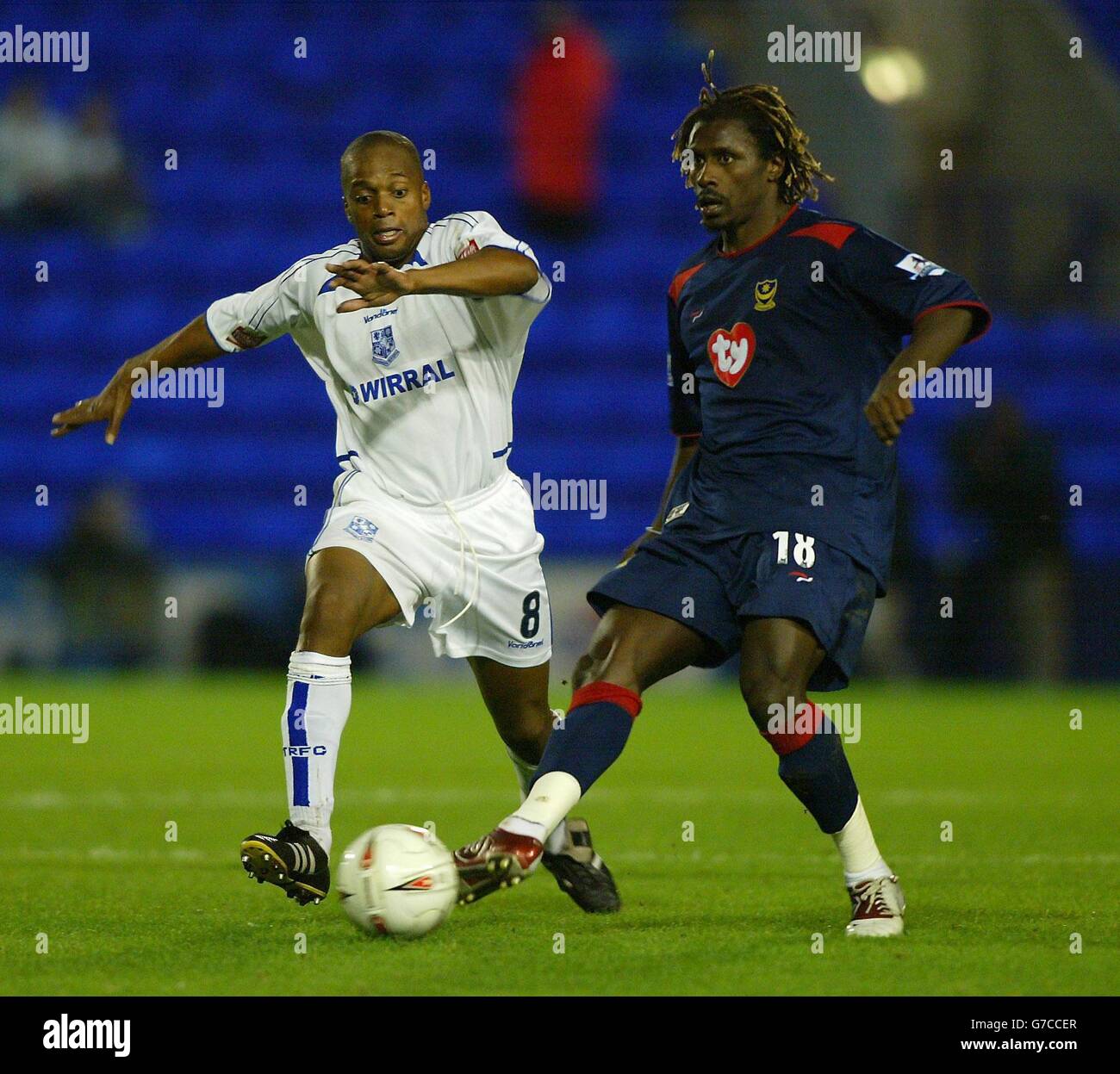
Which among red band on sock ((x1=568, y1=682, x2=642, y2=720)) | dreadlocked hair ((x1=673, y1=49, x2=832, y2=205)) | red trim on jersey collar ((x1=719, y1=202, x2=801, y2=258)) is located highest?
dreadlocked hair ((x1=673, y1=49, x2=832, y2=205))

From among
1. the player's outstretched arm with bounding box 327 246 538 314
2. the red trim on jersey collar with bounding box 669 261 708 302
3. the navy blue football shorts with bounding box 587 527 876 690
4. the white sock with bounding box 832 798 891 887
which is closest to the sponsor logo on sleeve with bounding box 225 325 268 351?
the player's outstretched arm with bounding box 327 246 538 314

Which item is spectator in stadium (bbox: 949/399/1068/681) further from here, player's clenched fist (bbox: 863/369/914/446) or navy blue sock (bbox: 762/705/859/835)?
player's clenched fist (bbox: 863/369/914/446)

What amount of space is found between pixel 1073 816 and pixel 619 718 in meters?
3.06

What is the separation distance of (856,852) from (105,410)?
2.35m

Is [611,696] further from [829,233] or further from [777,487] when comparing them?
[829,233]

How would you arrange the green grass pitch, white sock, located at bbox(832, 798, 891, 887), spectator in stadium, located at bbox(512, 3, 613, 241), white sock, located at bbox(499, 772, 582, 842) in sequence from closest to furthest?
the green grass pitch < white sock, located at bbox(499, 772, 582, 842) < white sock, located at bbox(832, 798, 891, 887) < spectator in stadium, located at bbox(512, 3, 613, 241)

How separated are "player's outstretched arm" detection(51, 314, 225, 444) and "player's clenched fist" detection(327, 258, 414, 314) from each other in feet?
2.83

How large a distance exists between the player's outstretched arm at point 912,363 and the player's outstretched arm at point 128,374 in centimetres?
193

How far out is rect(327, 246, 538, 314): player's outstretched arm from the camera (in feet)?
13.9

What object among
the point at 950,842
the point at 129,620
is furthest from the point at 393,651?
the point at 950,842

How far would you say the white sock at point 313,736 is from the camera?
458 cm

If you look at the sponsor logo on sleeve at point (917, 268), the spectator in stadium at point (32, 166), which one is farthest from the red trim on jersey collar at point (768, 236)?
the spectator in stadium at point (32, 166)

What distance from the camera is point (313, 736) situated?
4.61m

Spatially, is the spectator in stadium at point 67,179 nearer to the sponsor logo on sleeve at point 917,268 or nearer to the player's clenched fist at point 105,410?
the player's clenched fist at point 105,410
